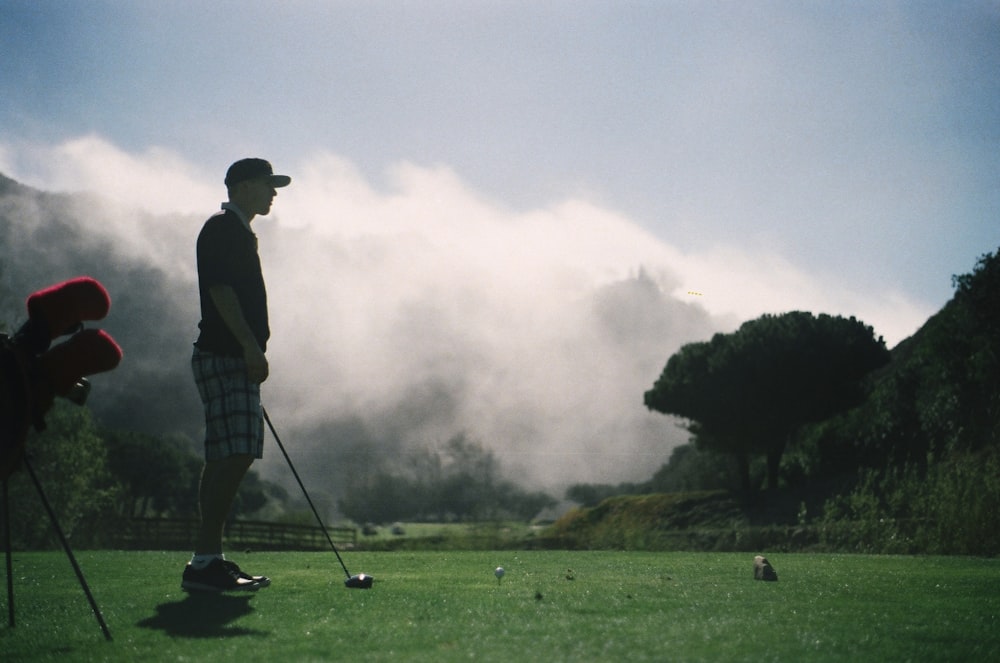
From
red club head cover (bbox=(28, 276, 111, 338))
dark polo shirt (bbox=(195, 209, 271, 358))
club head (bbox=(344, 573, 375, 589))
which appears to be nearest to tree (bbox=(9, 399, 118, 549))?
dark polo shirt (bbox=(195, 209, 271, 358))

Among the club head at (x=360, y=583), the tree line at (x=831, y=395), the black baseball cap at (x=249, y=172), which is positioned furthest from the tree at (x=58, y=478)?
the club head at (x=360, y=583)

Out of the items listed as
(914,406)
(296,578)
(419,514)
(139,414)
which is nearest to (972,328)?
(914,406)

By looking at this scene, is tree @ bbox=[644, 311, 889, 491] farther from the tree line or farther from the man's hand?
the man's hand

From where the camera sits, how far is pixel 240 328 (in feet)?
14.5

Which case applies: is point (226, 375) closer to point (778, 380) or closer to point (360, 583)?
point (360, 583)

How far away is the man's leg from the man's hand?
1.41 feet

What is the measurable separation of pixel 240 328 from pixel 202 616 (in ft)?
4.99

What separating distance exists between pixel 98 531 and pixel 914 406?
83.4 feet

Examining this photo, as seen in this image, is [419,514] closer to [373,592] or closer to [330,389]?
[373,592]

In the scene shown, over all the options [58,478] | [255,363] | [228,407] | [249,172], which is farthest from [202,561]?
[58,478]

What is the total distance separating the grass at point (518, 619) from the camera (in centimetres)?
268

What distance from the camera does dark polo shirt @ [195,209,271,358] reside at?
4.56 meters

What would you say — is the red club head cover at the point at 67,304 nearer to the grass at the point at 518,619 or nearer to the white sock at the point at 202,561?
the grass at the point at 518,619

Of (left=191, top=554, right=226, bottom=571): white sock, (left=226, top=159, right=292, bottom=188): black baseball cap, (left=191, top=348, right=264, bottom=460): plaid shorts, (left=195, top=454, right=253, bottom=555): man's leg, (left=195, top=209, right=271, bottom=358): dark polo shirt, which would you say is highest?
(left=226, top=159, right=292, bottom=188): black baseball cap
